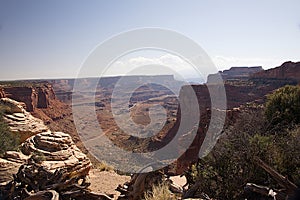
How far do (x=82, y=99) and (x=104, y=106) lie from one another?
10.9m

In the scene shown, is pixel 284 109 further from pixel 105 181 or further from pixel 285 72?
pixel 285 72

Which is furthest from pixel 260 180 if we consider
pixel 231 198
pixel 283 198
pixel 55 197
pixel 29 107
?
pixel 29 107

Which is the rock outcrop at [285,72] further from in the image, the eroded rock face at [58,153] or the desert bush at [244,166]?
the desert bush at [244,166]

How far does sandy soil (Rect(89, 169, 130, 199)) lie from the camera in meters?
10.3

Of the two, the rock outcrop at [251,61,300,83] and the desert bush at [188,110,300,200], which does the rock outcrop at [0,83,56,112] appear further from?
the desert bush at [188,110,300,200]

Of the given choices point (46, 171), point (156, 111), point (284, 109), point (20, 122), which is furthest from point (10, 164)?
point (156, 111)

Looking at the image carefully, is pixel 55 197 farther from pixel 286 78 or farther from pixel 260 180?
pixel 286 78

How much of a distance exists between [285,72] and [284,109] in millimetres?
39946

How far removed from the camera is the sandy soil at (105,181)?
10288 millimetres

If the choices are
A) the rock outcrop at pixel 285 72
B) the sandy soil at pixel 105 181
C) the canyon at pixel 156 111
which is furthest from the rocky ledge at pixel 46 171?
the rock outcrop at pixel 285 72

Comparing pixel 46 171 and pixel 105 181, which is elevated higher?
pixel 46 171

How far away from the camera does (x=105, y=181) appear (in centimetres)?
1152

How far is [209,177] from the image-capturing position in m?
5.63

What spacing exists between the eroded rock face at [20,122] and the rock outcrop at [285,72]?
39097 mm
